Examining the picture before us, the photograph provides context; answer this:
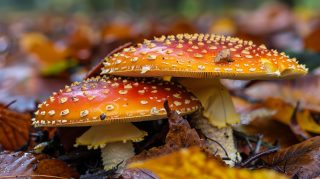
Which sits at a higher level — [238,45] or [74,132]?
[238,45]

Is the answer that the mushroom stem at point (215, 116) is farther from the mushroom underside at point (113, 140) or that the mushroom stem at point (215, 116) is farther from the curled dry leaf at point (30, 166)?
the curled dry leaf at point (30, 166)

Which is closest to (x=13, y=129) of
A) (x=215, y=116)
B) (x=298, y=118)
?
(x=215, y=116)

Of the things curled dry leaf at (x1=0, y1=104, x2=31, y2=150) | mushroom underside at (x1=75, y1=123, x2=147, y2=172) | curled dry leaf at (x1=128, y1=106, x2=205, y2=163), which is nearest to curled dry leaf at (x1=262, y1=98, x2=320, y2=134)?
mushroom underside at (x1=75, y1=123, x2=147, y2=172)

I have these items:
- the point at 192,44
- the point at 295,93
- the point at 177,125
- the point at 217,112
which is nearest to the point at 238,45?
the point at 192,44

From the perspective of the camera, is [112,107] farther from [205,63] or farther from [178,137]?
[205,63]

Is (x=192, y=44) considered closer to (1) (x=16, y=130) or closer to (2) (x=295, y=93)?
(1) (x=16, y=130)

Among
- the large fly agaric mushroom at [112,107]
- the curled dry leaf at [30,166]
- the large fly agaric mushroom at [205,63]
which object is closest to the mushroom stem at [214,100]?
the large fly agaric mushroom at [205,63]
